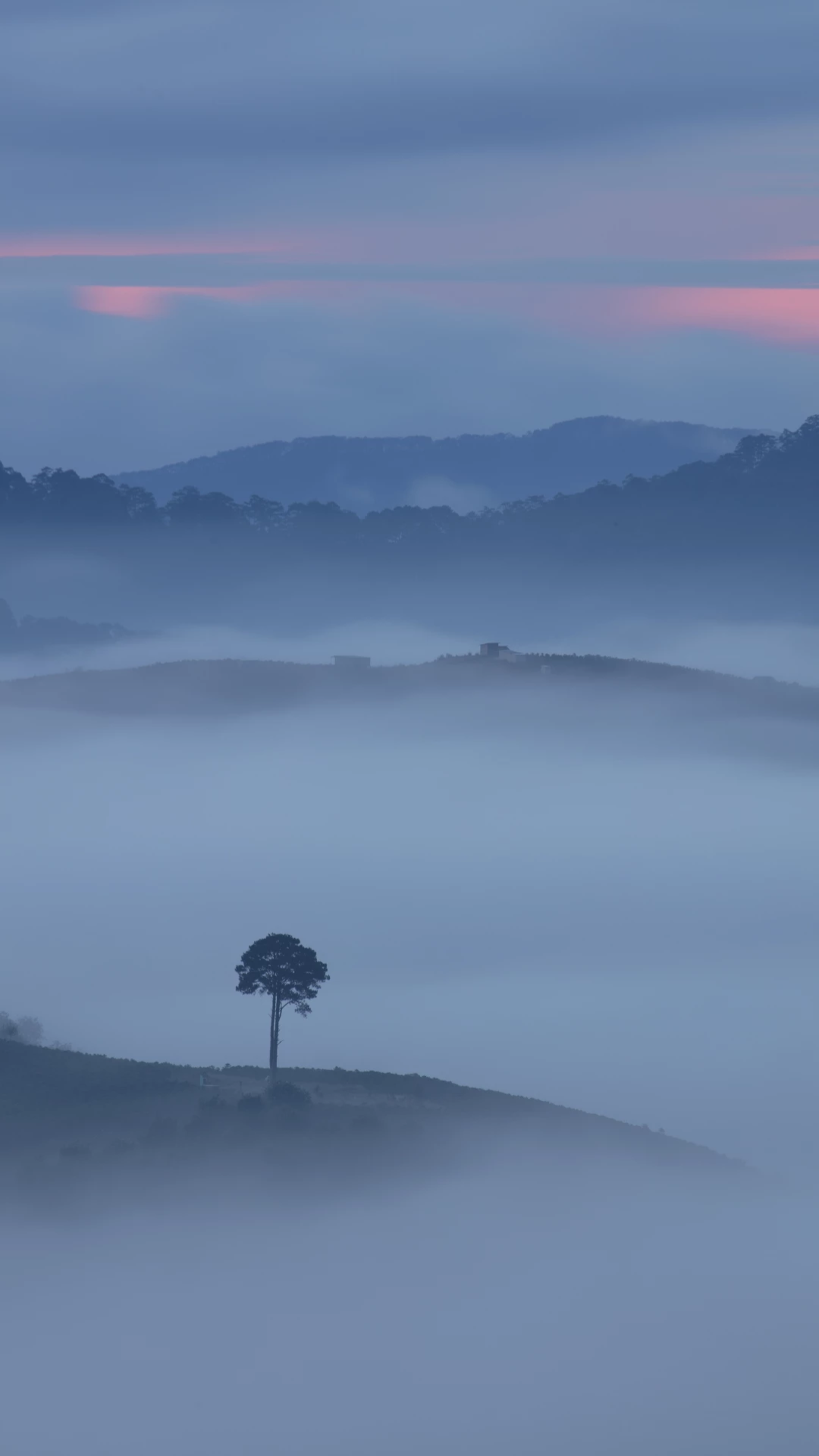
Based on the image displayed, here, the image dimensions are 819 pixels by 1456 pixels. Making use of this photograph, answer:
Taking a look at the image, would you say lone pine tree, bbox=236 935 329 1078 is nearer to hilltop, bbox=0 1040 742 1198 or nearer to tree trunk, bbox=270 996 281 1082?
tree trunk, bbox=270 996 281 1082

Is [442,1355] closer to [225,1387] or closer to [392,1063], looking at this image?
[225,1387]

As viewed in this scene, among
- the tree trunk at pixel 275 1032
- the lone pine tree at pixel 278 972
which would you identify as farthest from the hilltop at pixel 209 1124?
the lone pine tree at pixel 278 972

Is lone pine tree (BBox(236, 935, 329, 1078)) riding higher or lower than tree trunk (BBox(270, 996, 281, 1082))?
higher

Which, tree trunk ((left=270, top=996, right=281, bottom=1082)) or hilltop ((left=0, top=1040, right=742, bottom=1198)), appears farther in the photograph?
tree trunk ((left=270, top=996, right=281, bottom=1082))

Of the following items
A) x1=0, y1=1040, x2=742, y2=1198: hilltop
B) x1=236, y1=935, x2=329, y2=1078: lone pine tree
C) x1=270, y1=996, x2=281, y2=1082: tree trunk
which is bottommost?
x1=0, y1=1040, x2=742, y2=1198: hilltop

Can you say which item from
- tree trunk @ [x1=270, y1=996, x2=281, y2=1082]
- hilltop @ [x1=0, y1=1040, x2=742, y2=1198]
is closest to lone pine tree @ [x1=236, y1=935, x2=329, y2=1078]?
tree trunk @ [x1=270, y1=996, x2=281, y2=1082]

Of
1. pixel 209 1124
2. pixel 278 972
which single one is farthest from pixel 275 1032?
pixel 209 1124

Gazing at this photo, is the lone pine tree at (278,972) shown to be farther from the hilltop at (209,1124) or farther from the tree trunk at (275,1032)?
the hilltop at (209,1124)

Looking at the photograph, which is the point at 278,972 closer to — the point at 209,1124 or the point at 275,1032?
the point at 275,1032

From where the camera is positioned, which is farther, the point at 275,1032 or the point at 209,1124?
the point at 275,1032

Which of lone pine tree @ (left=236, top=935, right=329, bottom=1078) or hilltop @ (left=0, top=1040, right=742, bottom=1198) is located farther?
lone pine tree @ (left=236, top=935, right=329, bottom=1078)

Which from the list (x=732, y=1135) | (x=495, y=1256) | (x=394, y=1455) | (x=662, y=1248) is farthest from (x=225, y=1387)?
(x=732, y=1135)

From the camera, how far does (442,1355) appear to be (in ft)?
348

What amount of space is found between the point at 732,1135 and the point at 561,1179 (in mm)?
72200
